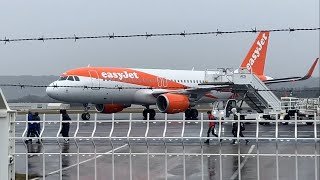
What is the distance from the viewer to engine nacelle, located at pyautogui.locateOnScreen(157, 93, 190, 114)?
35781mm

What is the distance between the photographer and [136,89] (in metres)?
37.5

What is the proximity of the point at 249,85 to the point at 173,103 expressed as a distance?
4.77m

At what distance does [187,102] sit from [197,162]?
22178 mm

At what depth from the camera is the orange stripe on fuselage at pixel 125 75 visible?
35594 mm

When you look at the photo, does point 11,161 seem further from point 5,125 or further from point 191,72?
point 191,72

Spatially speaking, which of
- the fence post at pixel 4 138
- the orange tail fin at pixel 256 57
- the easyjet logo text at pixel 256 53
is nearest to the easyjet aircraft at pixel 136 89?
the orange tail fin at pixel 256 57

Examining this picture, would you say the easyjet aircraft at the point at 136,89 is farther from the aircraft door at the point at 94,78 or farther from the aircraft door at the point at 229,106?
the aircraft door at the point at 229,106

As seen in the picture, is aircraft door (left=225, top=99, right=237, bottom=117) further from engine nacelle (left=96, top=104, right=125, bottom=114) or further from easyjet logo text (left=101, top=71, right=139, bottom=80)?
engine nacelle (left=96, top=104, right=125, bottom=114)

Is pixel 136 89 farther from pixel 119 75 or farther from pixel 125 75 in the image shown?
pixel 119 75

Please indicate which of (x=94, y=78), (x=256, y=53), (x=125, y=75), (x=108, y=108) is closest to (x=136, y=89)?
(x=125, y=75)

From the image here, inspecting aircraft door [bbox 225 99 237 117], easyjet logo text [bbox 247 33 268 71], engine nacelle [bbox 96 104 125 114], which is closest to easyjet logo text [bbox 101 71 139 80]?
engine nacelle [bbox 96 104 125 114]

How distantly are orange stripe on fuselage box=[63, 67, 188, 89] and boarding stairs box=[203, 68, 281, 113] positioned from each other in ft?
14.4

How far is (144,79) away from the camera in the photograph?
38.3m

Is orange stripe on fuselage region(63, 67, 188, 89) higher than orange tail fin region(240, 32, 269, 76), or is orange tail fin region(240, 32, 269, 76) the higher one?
orange tail fin region(240, 32, 269, 76)
